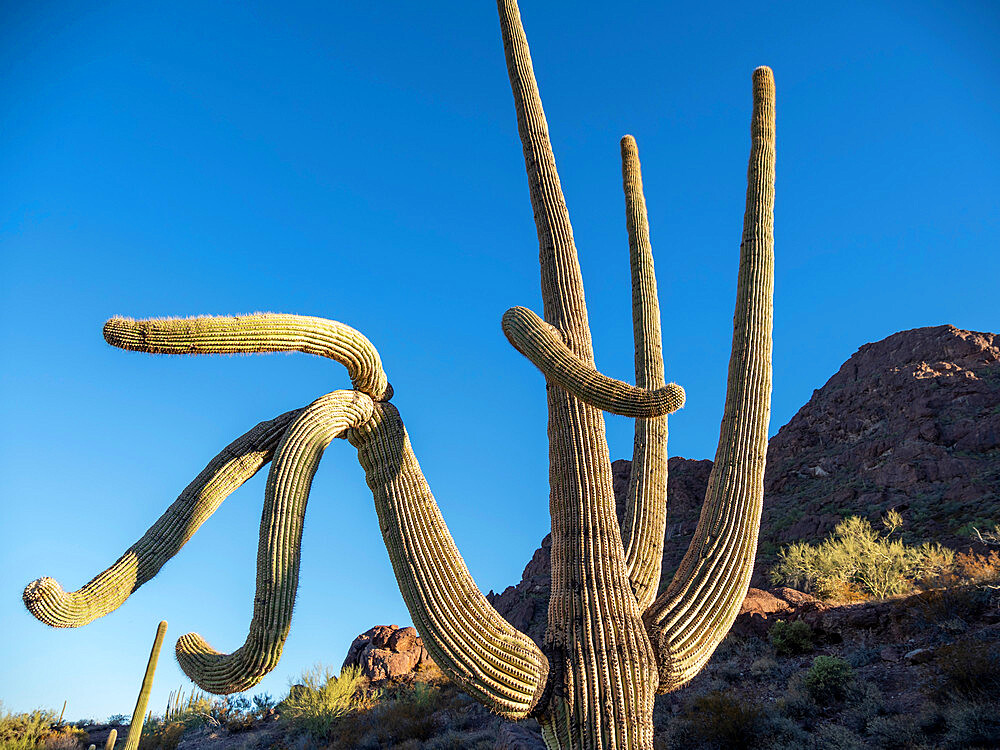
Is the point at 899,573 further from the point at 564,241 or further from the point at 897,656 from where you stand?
the point at 564,241

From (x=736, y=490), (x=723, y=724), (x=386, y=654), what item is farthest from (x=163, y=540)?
(x=386, y=654)

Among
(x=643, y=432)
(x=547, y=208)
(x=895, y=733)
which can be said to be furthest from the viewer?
(x=895, y=733)

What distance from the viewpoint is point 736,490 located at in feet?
20.9

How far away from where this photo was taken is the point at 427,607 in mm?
4992

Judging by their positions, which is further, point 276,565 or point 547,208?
point 547,208

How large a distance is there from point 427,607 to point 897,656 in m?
9.61

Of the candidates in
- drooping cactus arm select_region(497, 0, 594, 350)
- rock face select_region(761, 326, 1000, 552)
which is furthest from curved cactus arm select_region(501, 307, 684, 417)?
rock face select_region(761, 326, 1000, 552)

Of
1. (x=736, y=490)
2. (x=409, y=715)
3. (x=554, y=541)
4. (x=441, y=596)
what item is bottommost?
(x=409, y=715)

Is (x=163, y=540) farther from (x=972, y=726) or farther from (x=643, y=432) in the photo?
(x=972, y=726)

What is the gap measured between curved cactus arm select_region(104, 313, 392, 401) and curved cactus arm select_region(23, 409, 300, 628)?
65 centimetres

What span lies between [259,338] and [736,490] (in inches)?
177

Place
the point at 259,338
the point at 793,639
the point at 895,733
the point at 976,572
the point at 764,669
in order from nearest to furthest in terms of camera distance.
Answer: the point at 259,338 < the point at 895,733 < the point at 764,669 < the point at 976,572 < the point at 793,639

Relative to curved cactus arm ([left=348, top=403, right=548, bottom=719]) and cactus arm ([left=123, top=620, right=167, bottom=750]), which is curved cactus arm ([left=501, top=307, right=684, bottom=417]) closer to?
curved cactus arm ([left=348, top=403, right=548, bottom=719])

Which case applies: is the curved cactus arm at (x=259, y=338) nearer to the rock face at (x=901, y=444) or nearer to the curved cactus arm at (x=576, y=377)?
the curved cactus arm at (x=576, y=377)
